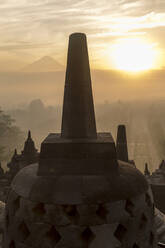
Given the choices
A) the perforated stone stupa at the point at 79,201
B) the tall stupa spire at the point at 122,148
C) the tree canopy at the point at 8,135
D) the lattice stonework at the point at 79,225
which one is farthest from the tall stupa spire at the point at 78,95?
the tree canopy at the point at 8,135

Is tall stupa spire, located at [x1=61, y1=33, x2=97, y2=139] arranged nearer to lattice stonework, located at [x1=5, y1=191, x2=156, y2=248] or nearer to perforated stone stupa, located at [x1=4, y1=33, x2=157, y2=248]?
perforated stone stupa, located at [x1=4, y1=33, x2=157, y2=248]

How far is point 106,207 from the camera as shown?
4410mm

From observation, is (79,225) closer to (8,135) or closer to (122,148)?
(122,148)

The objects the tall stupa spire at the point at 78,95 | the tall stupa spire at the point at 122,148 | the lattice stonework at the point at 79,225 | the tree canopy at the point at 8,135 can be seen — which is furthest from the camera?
the tree canopy at the point at 8,135

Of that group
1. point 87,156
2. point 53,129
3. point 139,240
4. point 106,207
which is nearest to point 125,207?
point 106,207

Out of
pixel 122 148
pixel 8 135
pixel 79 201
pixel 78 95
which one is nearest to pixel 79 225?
pixel 79 201

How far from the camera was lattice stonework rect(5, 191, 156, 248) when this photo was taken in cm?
430

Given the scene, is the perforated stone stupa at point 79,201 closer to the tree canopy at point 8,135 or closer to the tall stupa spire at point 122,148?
the tall stupa spire at point 122,148

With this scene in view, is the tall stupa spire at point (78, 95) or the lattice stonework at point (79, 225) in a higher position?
the tall stupa spire at point (78, 95)

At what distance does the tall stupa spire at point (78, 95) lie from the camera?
5.59 meters

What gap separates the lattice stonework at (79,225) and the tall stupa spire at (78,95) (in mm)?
1758

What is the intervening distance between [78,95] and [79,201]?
2.50 m

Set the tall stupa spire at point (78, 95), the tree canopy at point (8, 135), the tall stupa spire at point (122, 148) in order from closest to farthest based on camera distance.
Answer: the tall stupa spire at point (78, 95), the tall stupa spire at point (122, 148), the tree canopy at point (8, 135)

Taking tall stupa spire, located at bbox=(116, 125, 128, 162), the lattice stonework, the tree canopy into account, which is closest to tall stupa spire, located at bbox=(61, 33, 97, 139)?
the lattice stonework
